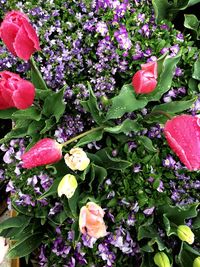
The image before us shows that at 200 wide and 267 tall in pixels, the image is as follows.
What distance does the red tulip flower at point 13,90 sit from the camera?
89 cm

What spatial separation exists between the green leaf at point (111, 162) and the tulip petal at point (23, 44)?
0.30m

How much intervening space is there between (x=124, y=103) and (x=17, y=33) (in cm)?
29

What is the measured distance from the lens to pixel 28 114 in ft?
3.51

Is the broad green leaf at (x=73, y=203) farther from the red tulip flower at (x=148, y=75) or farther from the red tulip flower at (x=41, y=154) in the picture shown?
the red tulip flower at (x=148, y=75)

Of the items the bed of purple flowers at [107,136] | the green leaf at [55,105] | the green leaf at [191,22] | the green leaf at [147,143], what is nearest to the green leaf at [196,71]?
the bed of purple flowers at [107,136]

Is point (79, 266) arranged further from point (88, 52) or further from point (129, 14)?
point (129, 14)

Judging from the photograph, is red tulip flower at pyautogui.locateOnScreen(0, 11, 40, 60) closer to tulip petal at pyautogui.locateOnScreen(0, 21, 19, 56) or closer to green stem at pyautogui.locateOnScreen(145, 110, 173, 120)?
tulip petal at pyautogui.locateOnScreen(0, 21, 19, 56)

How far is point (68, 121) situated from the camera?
1.17 m

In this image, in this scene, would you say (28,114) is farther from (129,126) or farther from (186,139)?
(186,139)

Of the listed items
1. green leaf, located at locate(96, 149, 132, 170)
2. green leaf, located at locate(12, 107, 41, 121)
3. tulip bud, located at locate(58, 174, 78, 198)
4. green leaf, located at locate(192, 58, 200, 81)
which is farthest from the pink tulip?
green leaf, located at locate(192, 58, 200, 81)

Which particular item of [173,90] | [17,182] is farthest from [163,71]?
[17,182]

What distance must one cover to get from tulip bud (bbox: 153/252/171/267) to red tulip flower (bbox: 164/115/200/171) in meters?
0.27

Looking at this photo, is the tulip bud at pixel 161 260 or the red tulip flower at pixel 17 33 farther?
the tulip bud at pixel 161 260

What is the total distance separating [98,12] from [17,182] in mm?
489
